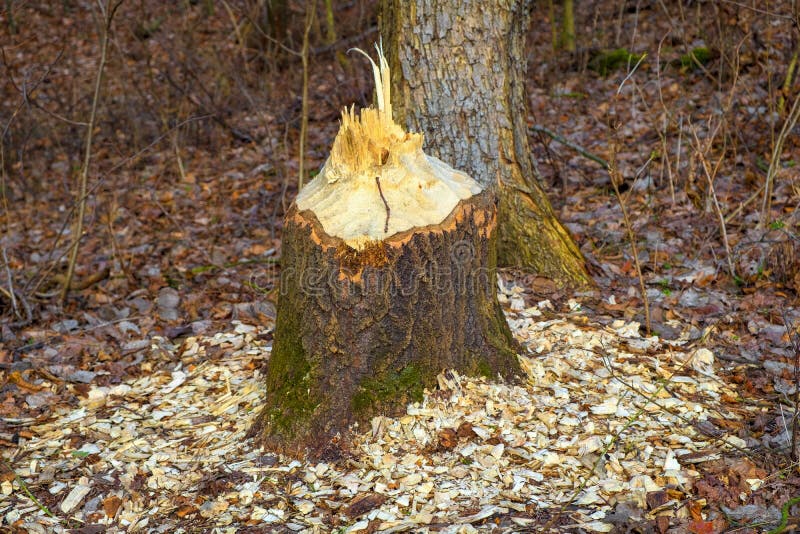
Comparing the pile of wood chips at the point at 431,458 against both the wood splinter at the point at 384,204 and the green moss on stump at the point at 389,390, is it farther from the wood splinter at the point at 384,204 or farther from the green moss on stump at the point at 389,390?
the wood splinter at the point at 384,204

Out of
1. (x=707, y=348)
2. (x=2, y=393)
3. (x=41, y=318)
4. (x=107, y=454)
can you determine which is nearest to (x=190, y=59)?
(x=41, y=318)

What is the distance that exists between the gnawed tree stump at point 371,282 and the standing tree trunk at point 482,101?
1.16 meters

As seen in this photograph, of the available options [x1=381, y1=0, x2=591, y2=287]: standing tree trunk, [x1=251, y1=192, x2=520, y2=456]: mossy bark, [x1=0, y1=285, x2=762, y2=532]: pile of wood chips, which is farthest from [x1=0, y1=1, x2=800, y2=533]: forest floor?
[x1=381, y1=0, x2=591, y2=287]: standing tree trunk

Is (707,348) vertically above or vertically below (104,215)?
below

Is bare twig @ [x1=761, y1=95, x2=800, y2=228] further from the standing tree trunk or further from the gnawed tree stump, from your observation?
the gnawed tree stump

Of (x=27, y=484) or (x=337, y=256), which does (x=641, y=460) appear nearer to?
(x=337, y=256)

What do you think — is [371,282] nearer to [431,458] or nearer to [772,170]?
[431,458]

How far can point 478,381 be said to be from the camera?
318 centimetres

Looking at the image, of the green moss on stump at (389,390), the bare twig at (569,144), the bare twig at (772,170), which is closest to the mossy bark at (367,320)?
the green moss on stump at (389,390)

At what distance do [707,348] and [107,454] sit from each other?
9.54 feet

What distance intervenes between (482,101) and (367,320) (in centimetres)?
182

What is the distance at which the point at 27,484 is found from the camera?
3029mm

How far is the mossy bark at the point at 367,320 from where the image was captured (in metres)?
2.88

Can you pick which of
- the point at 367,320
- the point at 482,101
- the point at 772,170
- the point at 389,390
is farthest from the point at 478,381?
the point at 772,170
